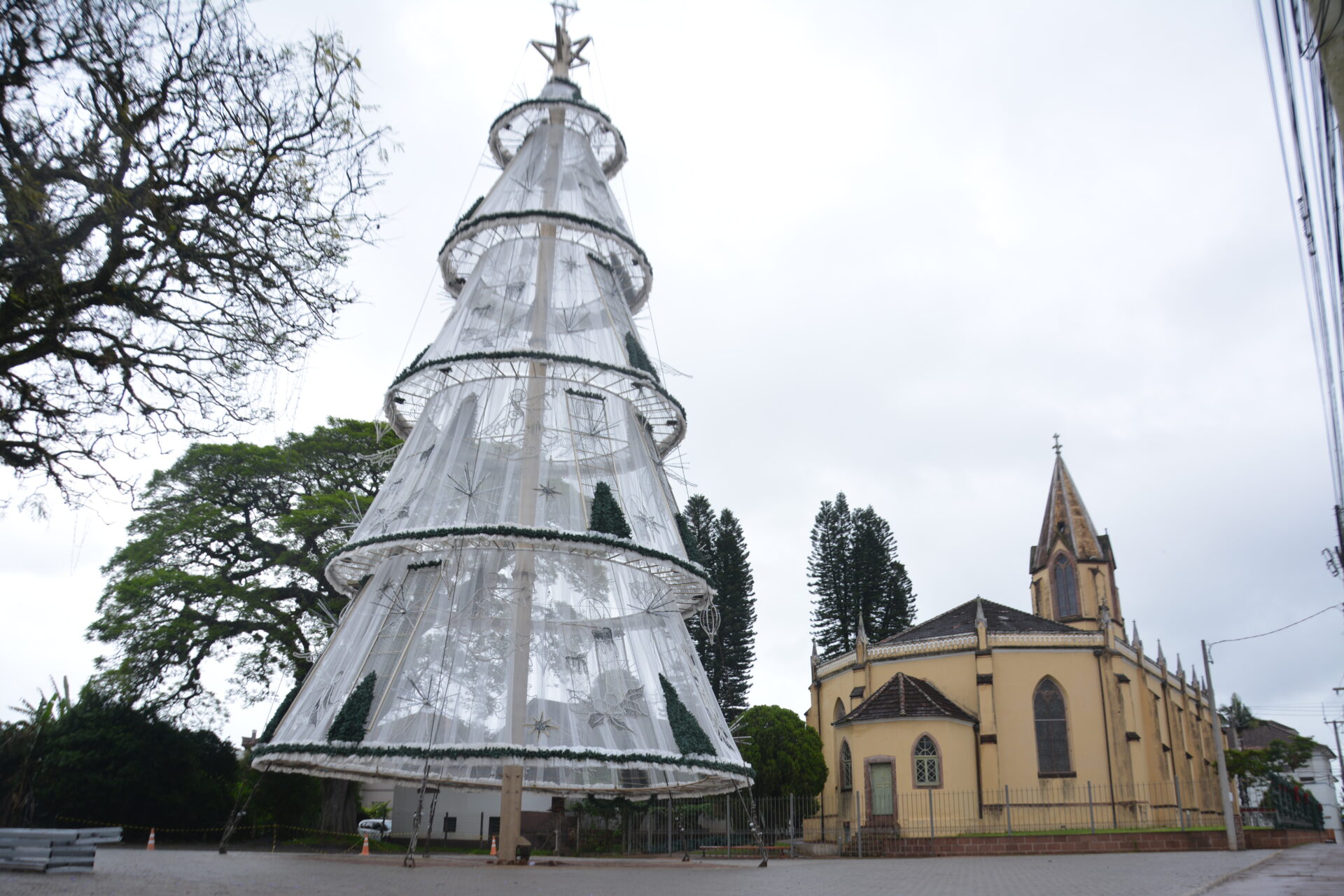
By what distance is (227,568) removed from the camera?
964 inches

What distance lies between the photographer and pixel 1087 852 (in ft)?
70.2

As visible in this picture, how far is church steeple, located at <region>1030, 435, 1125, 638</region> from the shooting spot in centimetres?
3709

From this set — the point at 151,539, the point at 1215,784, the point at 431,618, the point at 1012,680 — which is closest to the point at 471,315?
the point at 431,618

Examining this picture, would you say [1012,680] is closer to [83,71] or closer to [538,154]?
[538,154]

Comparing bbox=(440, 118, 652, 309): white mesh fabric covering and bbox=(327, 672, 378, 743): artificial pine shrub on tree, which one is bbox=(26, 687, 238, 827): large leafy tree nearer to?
bbox=(327, 672, 378, 743): artificial pine shrub on tree

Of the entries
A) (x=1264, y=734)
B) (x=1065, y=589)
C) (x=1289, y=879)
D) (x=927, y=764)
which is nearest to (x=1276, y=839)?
(x=927, y=764)

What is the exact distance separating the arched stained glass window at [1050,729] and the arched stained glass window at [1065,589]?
11.0 meters

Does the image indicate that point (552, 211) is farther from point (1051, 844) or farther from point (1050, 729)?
point (1050, 729)

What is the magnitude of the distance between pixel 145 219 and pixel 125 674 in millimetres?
19867

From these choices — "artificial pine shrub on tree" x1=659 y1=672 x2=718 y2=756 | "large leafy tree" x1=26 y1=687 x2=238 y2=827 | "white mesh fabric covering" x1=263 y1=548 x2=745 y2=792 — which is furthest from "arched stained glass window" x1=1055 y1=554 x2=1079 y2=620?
"large leafy tree" x1=26 y1=687 x2=238 y2=827

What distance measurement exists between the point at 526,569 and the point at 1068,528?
31.4 metres

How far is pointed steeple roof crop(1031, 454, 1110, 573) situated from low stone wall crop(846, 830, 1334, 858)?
1644cm

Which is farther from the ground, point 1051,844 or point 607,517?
point 607,517

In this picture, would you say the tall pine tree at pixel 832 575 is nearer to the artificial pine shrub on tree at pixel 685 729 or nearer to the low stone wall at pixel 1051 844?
the low stone wall at pixel 1051 844
